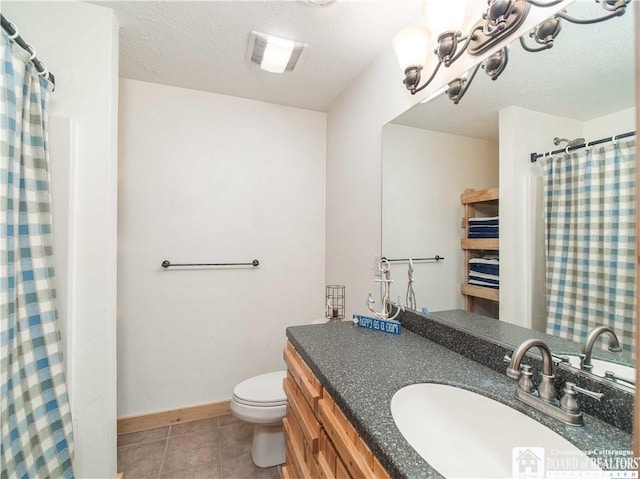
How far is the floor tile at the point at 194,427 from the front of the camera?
1.82 metres

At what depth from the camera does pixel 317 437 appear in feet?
2.84

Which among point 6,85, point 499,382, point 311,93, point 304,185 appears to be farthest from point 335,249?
point 6,85

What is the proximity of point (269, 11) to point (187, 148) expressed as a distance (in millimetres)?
1039

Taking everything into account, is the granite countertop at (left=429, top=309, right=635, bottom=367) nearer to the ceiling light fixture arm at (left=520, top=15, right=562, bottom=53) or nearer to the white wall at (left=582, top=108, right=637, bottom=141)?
the white wall at (left=582, top=108, right=637, bottom=141)

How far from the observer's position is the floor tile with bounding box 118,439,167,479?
1.49 meters

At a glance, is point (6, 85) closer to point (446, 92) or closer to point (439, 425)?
point (446, 92)

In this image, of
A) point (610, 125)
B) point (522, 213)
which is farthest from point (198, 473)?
point (610, 125)

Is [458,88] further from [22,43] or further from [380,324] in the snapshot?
[22,43]

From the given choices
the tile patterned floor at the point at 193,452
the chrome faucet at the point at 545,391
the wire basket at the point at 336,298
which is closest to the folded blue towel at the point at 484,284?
the chrome faucet at the point at 545,391

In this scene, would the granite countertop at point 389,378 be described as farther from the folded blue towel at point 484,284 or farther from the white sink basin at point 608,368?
the folded blue towel at point 484,284

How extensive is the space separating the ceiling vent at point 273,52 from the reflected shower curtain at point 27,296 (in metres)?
0.95

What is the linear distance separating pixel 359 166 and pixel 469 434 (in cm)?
145

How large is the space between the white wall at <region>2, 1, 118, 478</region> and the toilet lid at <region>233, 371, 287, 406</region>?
61 cm

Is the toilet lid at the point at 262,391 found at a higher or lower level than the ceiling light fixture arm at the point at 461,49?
lower
